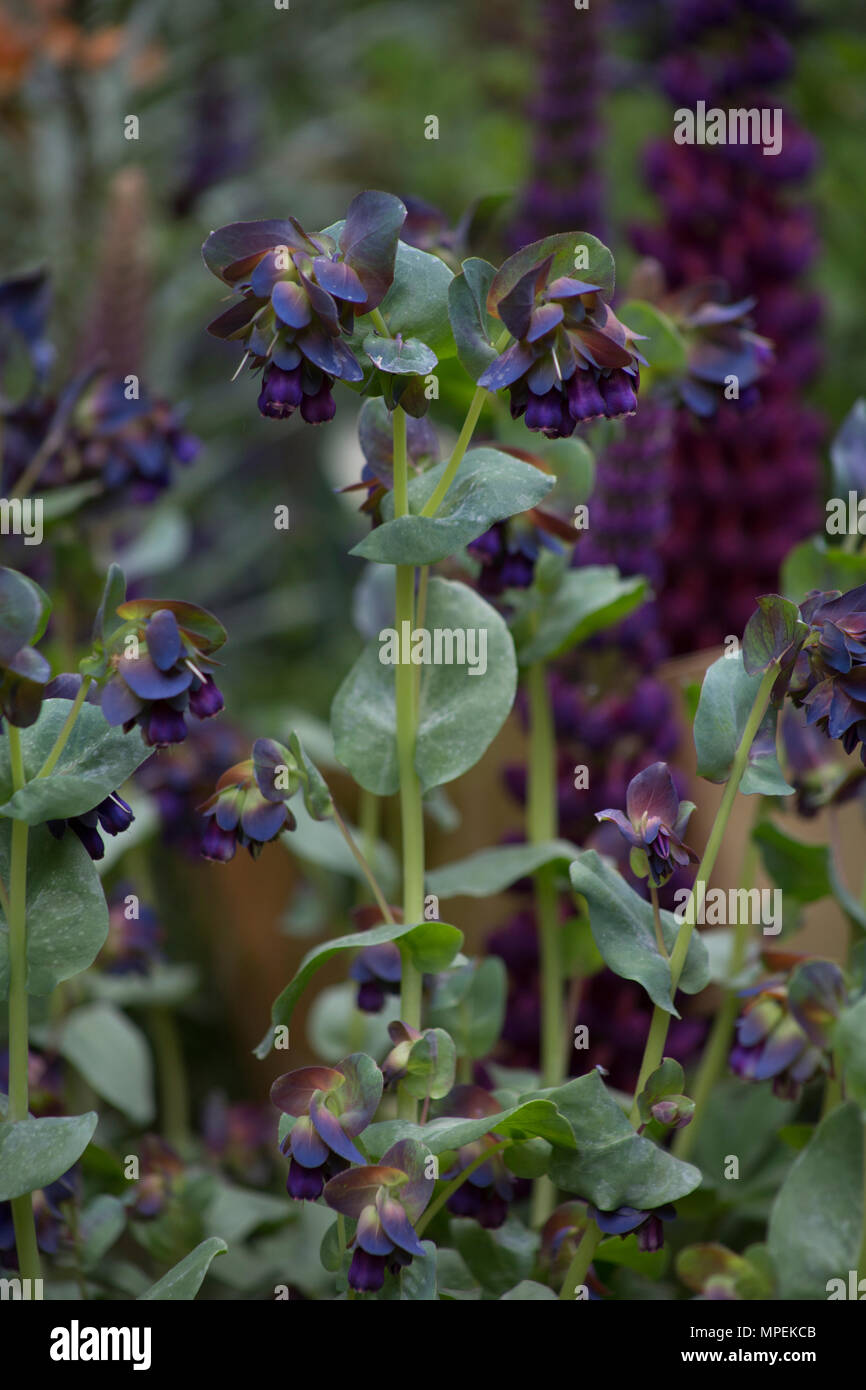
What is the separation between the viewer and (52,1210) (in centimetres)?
47

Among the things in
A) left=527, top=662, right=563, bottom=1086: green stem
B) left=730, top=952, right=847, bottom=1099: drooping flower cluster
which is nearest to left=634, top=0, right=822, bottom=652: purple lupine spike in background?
left=527, top=662, right=563, bottom=1086: green stem

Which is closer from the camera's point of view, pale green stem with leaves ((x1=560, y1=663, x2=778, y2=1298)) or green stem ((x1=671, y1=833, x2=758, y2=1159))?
pale green stem with leaves ((x1=560, y1=663, x2=778, y2=1298))

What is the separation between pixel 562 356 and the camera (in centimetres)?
38

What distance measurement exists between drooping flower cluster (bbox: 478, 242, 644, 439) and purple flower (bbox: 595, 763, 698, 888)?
0.10m

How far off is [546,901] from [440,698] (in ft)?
0.43

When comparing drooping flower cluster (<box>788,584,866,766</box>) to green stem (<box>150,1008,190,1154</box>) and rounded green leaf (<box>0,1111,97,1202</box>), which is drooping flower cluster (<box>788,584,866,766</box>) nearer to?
rounded green leaf (<box>0,1111,97,1202</box>)

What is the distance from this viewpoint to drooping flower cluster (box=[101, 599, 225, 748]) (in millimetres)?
375

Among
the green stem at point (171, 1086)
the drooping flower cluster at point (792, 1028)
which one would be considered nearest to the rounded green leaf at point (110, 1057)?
the green stem at point (171, 1086)

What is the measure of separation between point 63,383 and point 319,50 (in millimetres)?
758

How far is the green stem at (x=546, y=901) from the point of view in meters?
0.54

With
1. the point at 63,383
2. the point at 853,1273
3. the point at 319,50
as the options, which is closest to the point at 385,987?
the point at 853,1273

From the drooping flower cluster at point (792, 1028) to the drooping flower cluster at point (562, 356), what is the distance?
0.20m

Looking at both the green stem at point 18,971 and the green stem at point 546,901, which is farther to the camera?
the green stem at point 546,901

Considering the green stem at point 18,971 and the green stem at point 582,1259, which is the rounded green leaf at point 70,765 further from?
the green stem at point 582,1259
